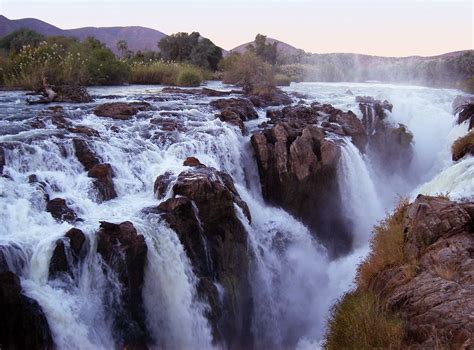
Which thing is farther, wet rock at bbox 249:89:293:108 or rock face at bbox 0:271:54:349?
wet rock at bbox 249:89:293:108

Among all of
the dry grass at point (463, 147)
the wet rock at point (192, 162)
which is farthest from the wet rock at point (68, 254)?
the dry grass at point (463, 147)

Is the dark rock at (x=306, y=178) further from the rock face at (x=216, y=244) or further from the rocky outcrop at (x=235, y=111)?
the rock face at (x=216, y=244)

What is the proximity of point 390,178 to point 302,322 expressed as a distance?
8.51m

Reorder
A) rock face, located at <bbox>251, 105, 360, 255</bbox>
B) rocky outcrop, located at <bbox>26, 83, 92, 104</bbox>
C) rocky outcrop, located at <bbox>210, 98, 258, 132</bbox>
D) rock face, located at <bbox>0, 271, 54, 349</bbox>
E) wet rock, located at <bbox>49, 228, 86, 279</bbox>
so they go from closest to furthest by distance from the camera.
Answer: rock face, located at <bbox>0, 271, 54, 349</bbox>
wet rock, located at <bbox>49, 228, 86, 279</bbox>
rock face, located at <bbox>251, 105, 360, 255</bbox>
rocky outcrop, located at <bbox>210, 98, 258, 132</bbox>
rocky outcrop, located at <bbox>26, 83, 92, 104</bbox>

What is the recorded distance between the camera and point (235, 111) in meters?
15.5

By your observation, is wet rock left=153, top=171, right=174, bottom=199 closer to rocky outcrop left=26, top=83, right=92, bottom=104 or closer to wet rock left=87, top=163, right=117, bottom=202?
wet rock left=87, top=163, right=117, bottom=202

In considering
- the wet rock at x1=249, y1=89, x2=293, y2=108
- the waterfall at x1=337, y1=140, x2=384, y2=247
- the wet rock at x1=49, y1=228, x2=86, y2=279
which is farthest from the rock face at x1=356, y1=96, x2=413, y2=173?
the wet rock at x1=49, y1=228, x2=86, y2=279

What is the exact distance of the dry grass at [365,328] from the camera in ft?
15.9

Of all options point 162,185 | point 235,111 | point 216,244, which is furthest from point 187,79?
point 216,244

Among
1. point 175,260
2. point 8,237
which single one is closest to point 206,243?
point 175,260

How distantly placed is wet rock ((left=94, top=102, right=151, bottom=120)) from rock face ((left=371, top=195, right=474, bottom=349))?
30.6 ft

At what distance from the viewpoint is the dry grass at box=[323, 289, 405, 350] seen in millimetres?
4840

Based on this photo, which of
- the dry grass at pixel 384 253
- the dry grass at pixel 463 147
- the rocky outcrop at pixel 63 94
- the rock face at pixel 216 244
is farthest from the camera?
the rocky outcrop at pixel 63 94

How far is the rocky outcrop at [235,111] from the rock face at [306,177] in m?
1.31
